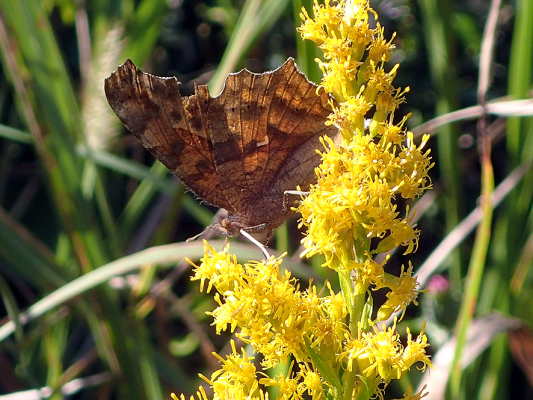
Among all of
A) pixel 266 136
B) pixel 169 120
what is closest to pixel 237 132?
pixel 266 136

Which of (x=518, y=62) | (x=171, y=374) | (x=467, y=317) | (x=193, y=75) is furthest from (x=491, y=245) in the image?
(x=193, y=75)

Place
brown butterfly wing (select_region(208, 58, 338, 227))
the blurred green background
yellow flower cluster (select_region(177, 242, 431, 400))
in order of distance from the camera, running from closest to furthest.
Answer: yellow flower cluster (select_region(177, 242, 431, 400)), brown butterfly wing (select_region(208, 58, 338, 227)), the blurred green background

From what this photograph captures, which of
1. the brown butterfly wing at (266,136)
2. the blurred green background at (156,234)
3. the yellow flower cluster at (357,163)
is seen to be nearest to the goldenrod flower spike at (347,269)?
the yellow flower cluster at (357,163)

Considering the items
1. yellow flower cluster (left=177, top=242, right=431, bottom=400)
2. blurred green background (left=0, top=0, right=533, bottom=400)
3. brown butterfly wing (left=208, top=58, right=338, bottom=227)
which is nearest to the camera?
yellow flower cluster (left=177, top=242, right=431, bottom=400)

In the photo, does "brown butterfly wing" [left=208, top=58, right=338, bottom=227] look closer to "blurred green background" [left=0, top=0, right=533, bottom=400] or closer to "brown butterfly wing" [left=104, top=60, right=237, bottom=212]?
"brown butterfly wing" [left=104, top=60, right=237, bottom=212]

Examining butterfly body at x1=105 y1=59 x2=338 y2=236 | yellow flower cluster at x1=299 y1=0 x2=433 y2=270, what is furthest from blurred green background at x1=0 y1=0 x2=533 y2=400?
yellow flower cluster at x1=299 y1=0 x2=433 y2=270

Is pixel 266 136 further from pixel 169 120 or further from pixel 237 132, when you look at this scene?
pixel 169 120

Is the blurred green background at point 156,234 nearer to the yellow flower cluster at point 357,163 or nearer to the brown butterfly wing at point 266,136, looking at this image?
the brown butterfly wing at point 266,136
